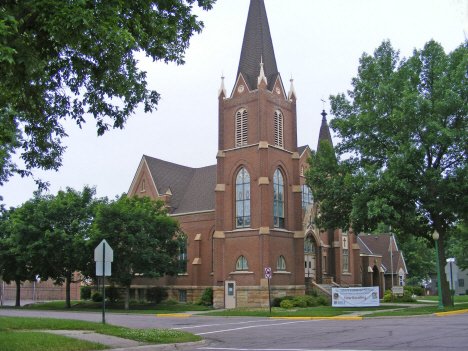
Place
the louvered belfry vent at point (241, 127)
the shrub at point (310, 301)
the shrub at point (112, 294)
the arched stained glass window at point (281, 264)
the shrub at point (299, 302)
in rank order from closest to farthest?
the shrub at point (299, 302) → the shrub at point (310, 301) → the arched stained glass window at point (281, 264) → the louvered belfry vent at point (241, 127) → the shrub at point (112, 294)

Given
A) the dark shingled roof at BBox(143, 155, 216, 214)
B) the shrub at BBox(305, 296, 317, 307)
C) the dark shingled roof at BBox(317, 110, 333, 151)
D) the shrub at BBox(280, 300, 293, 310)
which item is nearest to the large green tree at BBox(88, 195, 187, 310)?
the dark shingled roof at BBox(143, 155, 216, 214)

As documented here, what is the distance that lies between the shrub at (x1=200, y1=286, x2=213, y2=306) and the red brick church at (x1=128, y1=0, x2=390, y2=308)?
8.10ft

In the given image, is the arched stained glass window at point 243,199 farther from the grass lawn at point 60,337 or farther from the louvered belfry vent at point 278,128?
the grass lawn at point 60,337

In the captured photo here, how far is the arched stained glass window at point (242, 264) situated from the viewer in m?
37.1

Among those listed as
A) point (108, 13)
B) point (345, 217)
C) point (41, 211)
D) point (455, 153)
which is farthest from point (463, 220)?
point (41, 211)

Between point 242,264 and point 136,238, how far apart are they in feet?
27.1

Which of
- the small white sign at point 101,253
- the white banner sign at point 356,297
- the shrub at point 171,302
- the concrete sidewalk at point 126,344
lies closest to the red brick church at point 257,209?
the shrub at point 171,302

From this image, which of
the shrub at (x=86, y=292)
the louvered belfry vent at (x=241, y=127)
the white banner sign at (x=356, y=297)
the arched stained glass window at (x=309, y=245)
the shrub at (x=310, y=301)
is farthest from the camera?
the shrub at (x=86, y=292)

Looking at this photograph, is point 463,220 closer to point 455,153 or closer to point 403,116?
point 455,153

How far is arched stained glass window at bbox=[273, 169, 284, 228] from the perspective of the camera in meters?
38.4

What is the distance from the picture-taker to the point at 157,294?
45.9 m

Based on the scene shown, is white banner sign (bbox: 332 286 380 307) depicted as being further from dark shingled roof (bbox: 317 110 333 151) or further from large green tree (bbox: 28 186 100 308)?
dark shingled roof (bbox: 317 110 333 151)

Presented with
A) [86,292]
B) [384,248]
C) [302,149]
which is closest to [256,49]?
[302,149]

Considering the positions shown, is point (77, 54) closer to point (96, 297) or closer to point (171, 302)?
point (171, 302)
